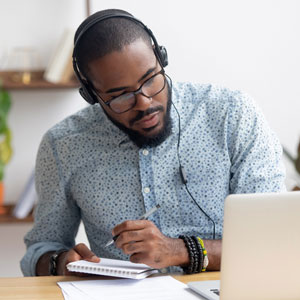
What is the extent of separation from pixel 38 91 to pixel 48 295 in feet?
5.97

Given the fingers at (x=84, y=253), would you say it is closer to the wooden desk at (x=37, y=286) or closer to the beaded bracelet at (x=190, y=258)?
the wooden desk at (x=37, y=286)

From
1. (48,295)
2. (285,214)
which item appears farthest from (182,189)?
(285,214)

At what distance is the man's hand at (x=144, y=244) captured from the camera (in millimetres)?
1458

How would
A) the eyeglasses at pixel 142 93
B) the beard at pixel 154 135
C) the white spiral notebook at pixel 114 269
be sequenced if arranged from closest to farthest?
the white spiral notebook at pixel 114 269 < the eyeglasses at pixel 142 93 < the beard at pixel 154 135

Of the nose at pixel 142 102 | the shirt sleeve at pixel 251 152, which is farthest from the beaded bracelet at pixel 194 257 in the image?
the nose at pixel 142 102

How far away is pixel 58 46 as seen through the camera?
A: 296 cm

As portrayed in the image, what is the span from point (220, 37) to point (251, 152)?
132 centimetres

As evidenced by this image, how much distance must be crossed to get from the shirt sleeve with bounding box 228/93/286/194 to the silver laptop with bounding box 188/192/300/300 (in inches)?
24.6

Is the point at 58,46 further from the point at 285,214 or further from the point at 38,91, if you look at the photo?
the point at 285,214

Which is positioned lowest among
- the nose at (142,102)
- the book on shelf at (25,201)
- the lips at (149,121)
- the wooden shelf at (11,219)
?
the wooden shelf at (11,219)

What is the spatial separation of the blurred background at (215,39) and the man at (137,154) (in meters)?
1.06

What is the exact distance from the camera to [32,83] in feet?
9.63

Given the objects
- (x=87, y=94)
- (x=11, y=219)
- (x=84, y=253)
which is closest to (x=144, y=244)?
(x=84, y=253)

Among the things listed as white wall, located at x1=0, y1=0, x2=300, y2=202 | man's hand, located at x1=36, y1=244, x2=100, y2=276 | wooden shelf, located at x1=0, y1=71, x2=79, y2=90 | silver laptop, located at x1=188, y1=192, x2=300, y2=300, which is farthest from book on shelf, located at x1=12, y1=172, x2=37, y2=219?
silver laptop, located at x1=188, y1=192, x2=300, y2=300
